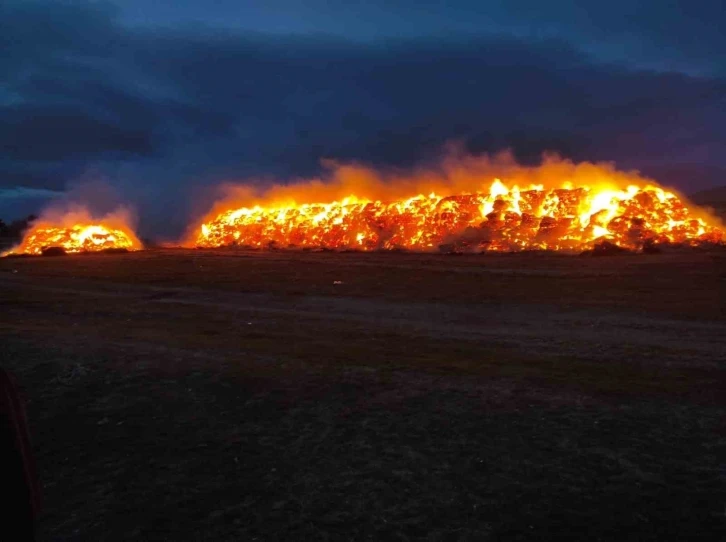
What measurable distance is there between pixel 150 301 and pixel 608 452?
17252 millimetres

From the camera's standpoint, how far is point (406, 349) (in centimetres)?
1209

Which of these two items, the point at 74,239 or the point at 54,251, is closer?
the point at 54,251

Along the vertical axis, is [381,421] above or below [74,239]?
below

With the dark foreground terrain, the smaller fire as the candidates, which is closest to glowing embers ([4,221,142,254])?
the smaller fire

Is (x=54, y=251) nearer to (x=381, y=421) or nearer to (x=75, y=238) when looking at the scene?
(x=75, y=238)

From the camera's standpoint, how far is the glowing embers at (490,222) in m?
40.2

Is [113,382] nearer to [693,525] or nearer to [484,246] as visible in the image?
[693,525]

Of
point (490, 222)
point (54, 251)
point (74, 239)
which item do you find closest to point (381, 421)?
→ point (490, 222)

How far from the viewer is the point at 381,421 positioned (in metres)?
7.66

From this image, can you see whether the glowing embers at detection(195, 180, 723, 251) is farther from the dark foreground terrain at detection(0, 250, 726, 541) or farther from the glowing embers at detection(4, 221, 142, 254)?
the dark foreground terrain at detection(0, 250, 726, 541)

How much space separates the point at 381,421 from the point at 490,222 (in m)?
39.7

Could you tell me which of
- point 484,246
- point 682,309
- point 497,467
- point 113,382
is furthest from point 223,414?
point 484,246

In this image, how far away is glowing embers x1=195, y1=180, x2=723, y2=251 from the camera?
40156 millimetres

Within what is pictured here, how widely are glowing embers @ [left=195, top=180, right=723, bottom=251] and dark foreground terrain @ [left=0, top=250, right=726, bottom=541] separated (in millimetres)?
24078
